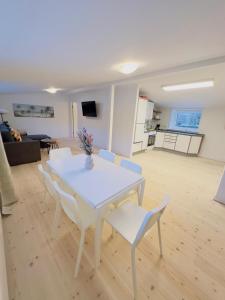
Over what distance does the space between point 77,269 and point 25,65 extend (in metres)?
3.20

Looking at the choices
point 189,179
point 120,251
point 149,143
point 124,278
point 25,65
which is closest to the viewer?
point 124,278

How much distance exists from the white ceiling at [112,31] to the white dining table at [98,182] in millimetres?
1533

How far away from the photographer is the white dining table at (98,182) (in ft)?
3.86

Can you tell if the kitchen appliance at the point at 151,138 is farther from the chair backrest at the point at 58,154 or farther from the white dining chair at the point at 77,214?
the white dining chair at the point at 77,214

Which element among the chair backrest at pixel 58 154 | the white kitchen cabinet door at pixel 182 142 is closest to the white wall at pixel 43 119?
the chair backrest at pixel 58 154

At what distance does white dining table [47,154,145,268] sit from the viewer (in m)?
1.18

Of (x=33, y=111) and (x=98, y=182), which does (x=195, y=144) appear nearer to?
(x=98, y=182)

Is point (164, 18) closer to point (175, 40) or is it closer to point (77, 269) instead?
point (175, 40)

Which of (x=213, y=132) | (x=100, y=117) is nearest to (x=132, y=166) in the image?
(x=100, y=117)

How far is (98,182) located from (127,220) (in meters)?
0.48

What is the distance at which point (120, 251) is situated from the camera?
1.44 metres

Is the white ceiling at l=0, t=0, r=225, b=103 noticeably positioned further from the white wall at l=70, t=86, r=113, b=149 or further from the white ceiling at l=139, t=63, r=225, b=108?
the white wall at l=70, t=86, r=113, b=149

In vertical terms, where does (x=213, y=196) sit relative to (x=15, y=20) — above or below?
below

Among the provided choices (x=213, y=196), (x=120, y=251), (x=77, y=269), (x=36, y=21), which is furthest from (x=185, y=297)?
(x=36, y=21)
